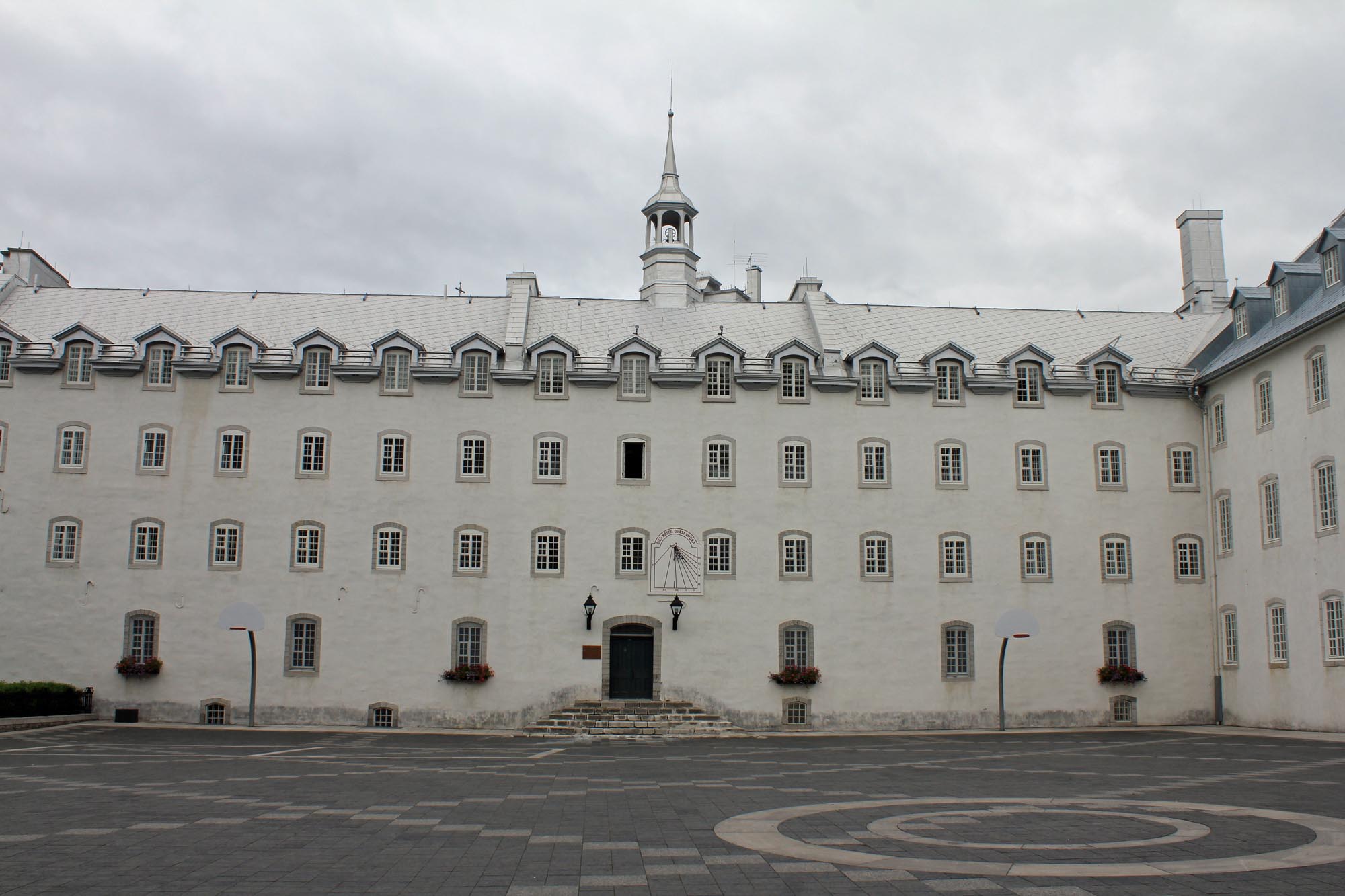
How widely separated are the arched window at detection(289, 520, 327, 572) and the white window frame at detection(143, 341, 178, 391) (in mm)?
6746

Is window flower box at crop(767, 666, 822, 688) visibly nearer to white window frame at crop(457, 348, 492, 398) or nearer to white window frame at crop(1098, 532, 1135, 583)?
white window frame at crop(1098, 532, 1135, 583)

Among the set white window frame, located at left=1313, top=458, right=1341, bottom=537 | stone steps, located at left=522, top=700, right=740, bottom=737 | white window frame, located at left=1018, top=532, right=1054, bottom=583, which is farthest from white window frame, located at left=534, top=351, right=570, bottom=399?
white window frame, located at left=1313, top=458, right=1341, bottom=537

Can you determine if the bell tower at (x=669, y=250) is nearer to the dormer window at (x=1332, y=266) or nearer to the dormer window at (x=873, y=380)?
the dormer window at (x=873, y=380)

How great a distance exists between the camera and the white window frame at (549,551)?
3881cm

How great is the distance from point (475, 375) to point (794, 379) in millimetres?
11240

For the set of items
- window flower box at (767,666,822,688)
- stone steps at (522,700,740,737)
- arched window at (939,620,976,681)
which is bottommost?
stone steps at (522,700,740,737)

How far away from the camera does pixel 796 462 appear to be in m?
40.1

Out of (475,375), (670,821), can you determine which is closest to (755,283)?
(475,375)

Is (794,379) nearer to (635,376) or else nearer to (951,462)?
(635,376)

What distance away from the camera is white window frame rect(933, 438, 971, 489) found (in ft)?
132

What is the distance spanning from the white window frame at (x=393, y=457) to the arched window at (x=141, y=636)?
8.70 metres

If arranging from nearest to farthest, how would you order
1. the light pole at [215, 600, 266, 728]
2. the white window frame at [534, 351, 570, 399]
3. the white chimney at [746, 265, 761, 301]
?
the light pole at [215, 600, 266, 728] → the white window frame at [534, 351, 570, 399] → the white chimney at [746, 265, 761, 301]

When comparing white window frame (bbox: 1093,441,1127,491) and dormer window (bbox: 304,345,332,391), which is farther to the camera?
white window frame (bbox: 1093,441,1127,491)

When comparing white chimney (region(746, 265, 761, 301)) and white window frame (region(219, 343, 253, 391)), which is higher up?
white chimney (region(746, 265, 761, 301))
